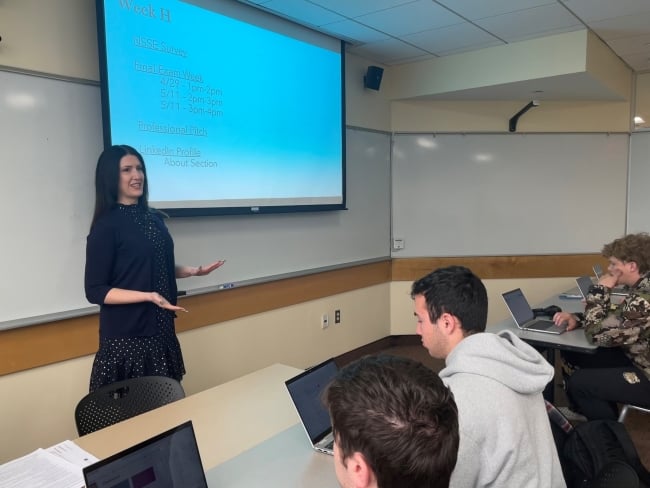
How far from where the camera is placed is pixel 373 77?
4523mm

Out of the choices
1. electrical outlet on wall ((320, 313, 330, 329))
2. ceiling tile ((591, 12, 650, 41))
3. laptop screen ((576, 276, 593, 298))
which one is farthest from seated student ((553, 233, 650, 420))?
electrical outlet on wall ((320, 313, 330, 329))

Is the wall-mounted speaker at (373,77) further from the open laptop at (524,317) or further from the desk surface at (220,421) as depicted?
the desk surface at (220,421)

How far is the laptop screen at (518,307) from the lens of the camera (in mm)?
3076

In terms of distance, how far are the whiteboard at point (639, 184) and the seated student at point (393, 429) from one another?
17.5 feet

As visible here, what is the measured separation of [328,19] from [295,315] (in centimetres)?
222

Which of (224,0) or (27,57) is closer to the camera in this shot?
(27,57)

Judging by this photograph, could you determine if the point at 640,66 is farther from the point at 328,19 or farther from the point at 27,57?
the point at 27,57

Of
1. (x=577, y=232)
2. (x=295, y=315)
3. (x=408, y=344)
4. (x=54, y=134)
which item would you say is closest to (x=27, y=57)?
(x=54, y=134)

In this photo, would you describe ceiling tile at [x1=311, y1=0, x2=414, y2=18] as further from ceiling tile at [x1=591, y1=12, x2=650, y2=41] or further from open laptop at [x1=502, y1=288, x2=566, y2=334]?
open laptop at [x1=502, y1=288, x2=566, y2=334]

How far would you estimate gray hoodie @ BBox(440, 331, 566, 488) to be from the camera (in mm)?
1195

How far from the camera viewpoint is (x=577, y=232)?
527 centimetres

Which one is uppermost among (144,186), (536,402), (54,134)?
(54,134)

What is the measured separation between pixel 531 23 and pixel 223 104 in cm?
235

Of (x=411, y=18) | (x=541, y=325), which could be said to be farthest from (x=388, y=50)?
(x=541, y=325)
